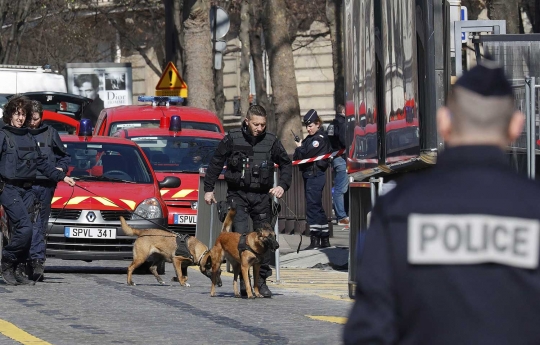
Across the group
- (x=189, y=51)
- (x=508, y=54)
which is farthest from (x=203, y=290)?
(x=189, y=51)

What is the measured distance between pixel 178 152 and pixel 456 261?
15194 millimetres

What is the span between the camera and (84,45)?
5397cm

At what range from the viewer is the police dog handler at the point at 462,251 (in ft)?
9.60

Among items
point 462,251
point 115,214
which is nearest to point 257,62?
point 115,214

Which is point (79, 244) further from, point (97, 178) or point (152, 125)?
point (152, 125)

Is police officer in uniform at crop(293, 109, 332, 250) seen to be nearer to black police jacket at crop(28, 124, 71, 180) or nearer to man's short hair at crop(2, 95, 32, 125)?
black police jacket at crop(28, 124, 71, 180)

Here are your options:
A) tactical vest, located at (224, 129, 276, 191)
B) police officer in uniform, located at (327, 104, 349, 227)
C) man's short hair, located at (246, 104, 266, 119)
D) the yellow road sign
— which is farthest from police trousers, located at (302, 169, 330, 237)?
the yellow road sign

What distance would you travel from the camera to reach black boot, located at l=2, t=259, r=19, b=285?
12.7 m

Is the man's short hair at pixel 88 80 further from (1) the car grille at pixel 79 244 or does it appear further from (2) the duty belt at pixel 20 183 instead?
(2) the duty belt at pixel 20 183

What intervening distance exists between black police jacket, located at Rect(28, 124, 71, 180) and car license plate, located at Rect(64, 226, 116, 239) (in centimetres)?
162

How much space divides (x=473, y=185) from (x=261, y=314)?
7.33m

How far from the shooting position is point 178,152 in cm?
1805

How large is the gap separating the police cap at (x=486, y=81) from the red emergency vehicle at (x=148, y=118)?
16.9 metres

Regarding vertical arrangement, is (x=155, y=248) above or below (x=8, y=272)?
above
